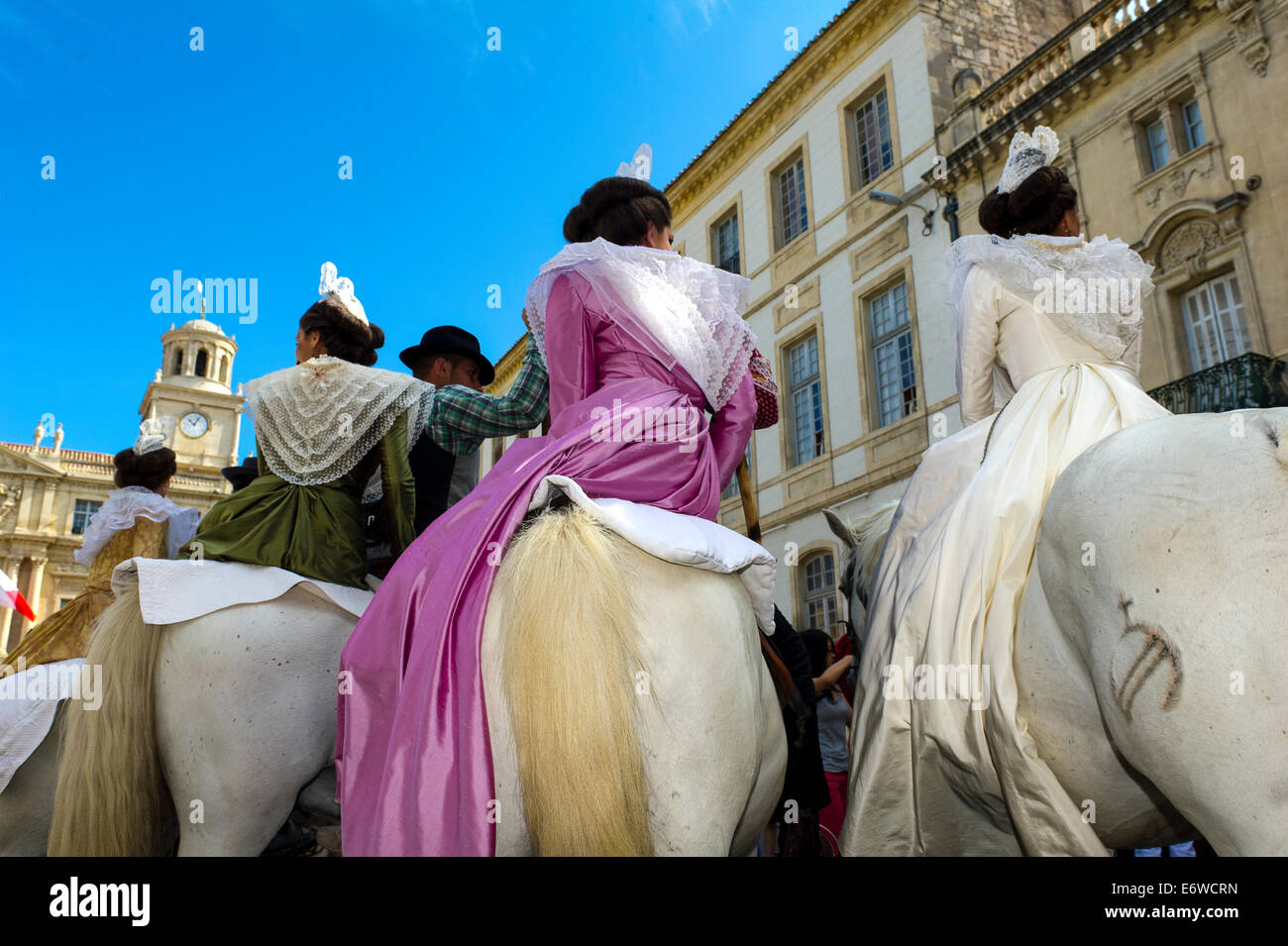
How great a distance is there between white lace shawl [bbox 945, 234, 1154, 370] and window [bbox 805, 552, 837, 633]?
15010 mm

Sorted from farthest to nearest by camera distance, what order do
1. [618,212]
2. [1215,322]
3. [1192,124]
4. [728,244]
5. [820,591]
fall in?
1. [728,244]
2. [820,591]
3. [1192,124]
4. [1215,322]
5. [618,212]

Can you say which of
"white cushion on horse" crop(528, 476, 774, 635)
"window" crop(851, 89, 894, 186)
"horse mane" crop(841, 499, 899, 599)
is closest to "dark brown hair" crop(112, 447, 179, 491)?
"white cushion on horse" crop(528, 476, 774, 635)

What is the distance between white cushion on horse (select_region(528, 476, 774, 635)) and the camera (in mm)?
1991

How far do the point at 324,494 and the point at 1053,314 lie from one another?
2607 mm

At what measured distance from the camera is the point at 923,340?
1691 centimetres

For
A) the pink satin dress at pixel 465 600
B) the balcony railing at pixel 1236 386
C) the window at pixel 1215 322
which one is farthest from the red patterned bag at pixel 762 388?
the window at pixel 1215 322

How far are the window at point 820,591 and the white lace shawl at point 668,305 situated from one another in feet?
51.1

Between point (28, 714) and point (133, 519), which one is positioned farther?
point (133, 519)

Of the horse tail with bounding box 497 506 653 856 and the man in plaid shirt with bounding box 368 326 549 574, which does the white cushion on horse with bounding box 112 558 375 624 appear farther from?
the horse tail with bounding box 497 506 653 856

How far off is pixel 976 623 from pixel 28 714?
310cm

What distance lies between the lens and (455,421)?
11.2ft

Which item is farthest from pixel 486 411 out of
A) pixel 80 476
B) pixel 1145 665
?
pixel 80 476

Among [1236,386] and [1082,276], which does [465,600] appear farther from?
[1236,386]
